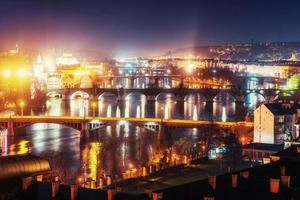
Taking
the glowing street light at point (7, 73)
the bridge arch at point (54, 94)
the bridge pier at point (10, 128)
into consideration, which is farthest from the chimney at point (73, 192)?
the bridge arch at point (54, 94)

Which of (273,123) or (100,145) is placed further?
(100,145)

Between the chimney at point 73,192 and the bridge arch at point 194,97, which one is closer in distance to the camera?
the chimney at point 73,192

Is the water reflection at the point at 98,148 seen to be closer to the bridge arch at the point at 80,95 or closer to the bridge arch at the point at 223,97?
the bridge arch at the point at 80,95

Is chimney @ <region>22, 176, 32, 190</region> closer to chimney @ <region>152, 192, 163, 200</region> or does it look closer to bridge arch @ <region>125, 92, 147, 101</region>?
chimney @ <region>152, 192, 163, 200</region>

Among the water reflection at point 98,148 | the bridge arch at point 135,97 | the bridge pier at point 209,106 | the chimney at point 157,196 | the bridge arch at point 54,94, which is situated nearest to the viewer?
the chimney at point 157,196

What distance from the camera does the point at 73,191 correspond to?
6.08 metres

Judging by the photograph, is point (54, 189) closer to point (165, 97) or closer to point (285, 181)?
point (285, 181)

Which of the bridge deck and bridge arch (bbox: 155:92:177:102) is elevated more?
bridge arch (bbox: 155:92:177:102)

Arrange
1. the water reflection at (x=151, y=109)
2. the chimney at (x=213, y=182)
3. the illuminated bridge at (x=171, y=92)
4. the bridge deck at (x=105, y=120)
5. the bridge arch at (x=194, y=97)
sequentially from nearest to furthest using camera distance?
1. the chimney at (x=213, y=182)
2. the bridge deck at (x=105, y=120)
3. the water reflection at (x=151, y=109)
4. the illuminated bridge at (x=171, y=92)
5. the bridge arch at (x=194, y=97)

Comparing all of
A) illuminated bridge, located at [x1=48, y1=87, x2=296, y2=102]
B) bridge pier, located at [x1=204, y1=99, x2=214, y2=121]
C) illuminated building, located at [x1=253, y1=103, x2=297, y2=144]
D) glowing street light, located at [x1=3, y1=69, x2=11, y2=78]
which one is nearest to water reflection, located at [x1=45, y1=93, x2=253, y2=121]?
bridge pier, located at [x1=204, y1=99, x2=214, y2=121]

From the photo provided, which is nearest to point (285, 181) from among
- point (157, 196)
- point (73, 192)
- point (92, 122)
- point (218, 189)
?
point (218, 189)

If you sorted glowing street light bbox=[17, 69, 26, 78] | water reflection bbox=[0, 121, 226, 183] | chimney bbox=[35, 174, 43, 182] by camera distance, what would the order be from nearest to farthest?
chimney bbox=[35, 174, 43, 182] → water reflection bbox=[0, 121, 226, 183] → glowing street light bbox=[17, 69, 26, 78]

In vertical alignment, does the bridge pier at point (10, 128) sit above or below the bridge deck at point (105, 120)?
below

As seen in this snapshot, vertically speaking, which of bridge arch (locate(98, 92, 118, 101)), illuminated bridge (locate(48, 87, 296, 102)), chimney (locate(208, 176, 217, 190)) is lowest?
chimney (locate(208, 176, 217, 190))
